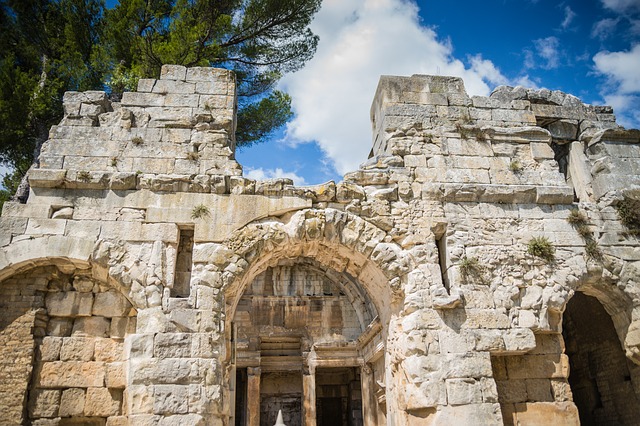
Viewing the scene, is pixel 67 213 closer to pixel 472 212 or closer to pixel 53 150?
pixel 53 150

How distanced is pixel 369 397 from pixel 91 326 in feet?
21.0

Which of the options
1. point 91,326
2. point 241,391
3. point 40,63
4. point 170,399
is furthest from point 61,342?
point 241,391

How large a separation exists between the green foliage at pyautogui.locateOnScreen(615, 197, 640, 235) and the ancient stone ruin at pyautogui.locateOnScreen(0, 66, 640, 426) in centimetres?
2

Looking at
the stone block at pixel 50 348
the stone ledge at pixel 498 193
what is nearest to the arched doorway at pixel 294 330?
the stone ledge at pixel 498 193

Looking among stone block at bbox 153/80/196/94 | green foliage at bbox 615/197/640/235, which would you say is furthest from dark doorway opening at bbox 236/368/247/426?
green foliage at bbox 615/197/640/235

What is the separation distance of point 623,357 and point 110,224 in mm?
9453

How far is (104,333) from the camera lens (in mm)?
6234

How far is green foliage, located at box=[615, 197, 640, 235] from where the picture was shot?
7.38 metres

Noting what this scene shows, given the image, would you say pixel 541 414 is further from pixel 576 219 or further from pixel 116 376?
pixel 116 376

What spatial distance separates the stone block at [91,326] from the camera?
20.4 ft

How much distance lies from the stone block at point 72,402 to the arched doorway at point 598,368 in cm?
880

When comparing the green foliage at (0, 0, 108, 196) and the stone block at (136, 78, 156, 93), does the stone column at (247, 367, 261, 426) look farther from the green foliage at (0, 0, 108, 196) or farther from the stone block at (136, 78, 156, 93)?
the stone block at (136, 78, 156, 93)

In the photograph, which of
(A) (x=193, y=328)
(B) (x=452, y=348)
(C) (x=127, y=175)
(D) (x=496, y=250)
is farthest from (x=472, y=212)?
(C) (x=127, y=175)

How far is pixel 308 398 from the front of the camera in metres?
12.5
